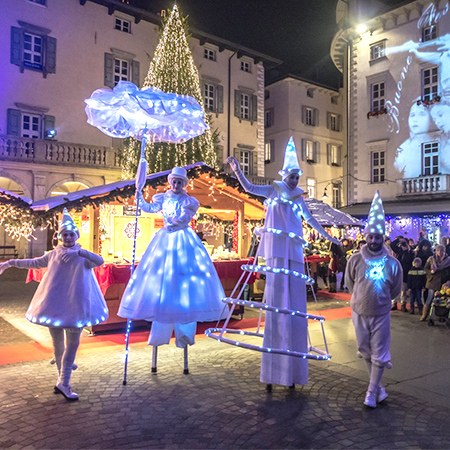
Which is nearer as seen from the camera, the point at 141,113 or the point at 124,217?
the point at 141,113

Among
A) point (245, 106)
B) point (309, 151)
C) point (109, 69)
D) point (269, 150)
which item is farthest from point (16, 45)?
point (309, 151)

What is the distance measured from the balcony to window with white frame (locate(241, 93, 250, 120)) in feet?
33.7

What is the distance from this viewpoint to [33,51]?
19.8m

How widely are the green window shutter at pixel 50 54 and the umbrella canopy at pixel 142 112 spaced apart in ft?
54.4

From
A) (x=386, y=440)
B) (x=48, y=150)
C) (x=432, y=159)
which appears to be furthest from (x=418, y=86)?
(x=386, y=440)

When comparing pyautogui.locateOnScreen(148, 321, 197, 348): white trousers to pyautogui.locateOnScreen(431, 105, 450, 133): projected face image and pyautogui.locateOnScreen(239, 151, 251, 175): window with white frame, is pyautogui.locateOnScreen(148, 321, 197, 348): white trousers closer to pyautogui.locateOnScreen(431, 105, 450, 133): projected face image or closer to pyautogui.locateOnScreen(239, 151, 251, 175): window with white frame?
pyautogui.locateOnScreen(431, 105, 450, 133): projected face image

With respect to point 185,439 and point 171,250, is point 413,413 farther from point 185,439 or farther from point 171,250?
point 171,250

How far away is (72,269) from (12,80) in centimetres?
1805

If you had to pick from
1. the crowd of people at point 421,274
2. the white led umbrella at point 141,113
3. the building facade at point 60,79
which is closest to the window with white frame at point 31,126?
the building facade at point 60,79

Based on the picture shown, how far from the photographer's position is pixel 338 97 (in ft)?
114

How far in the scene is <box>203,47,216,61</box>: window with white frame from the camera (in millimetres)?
25653

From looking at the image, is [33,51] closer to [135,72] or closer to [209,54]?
[135,72]

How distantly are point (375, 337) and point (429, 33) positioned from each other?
72.9 feet

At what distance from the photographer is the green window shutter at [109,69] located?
2173 centimetres
